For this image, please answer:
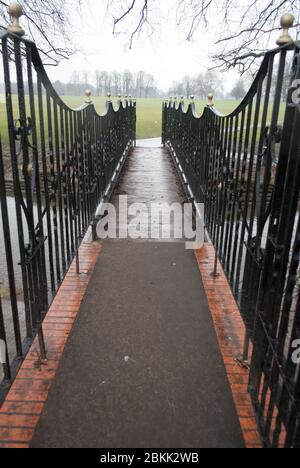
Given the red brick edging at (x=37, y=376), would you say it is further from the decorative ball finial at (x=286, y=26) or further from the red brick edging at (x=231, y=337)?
the decorative ball finial at (x=286, y=26)

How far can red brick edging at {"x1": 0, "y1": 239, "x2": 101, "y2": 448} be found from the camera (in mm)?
2055

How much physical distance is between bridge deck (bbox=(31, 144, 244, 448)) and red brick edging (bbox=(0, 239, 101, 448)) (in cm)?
6

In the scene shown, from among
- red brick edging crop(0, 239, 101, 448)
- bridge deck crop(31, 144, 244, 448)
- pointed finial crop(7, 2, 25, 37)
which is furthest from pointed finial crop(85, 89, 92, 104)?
pointed finial crop(7, 2, 25, 37)

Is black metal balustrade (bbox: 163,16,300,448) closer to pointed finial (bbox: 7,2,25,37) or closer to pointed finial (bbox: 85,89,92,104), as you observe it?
pointed finial (bbox: 7,2,25,37)

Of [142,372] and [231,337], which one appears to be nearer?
[142,372]

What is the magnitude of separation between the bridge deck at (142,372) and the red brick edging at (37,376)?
0.06 m

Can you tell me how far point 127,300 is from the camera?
3416mm

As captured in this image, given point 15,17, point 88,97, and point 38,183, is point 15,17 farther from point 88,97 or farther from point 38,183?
point 88,97

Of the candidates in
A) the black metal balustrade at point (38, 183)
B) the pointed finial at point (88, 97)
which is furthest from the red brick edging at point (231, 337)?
the pointed finial at point (88, 97)

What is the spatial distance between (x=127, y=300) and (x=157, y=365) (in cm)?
91

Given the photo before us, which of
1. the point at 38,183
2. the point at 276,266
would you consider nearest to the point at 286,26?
the point at 276,266

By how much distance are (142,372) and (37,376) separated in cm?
68

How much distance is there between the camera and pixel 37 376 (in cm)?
246

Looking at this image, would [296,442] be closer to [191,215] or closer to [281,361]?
[281,361]
